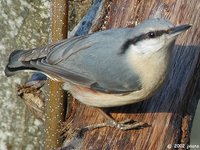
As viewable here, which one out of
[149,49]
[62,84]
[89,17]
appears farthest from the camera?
[89,17]

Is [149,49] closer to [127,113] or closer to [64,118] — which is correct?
[127,113]

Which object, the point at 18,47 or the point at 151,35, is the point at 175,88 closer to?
the point at 151,35

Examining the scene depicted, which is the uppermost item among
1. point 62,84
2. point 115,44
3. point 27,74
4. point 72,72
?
point 115,44

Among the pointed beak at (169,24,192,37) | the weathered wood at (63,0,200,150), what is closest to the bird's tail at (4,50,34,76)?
the weathered wood at (63,0,200,150)

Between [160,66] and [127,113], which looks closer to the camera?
[160,66]

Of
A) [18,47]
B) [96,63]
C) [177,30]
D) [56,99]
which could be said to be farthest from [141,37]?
[18,47]

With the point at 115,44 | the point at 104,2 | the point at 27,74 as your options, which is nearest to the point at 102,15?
the point at 104,2

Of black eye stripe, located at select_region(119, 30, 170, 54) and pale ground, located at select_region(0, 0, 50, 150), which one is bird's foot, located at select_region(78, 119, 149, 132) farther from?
pale ground, located at select_region(0, 0, 50, 150)
